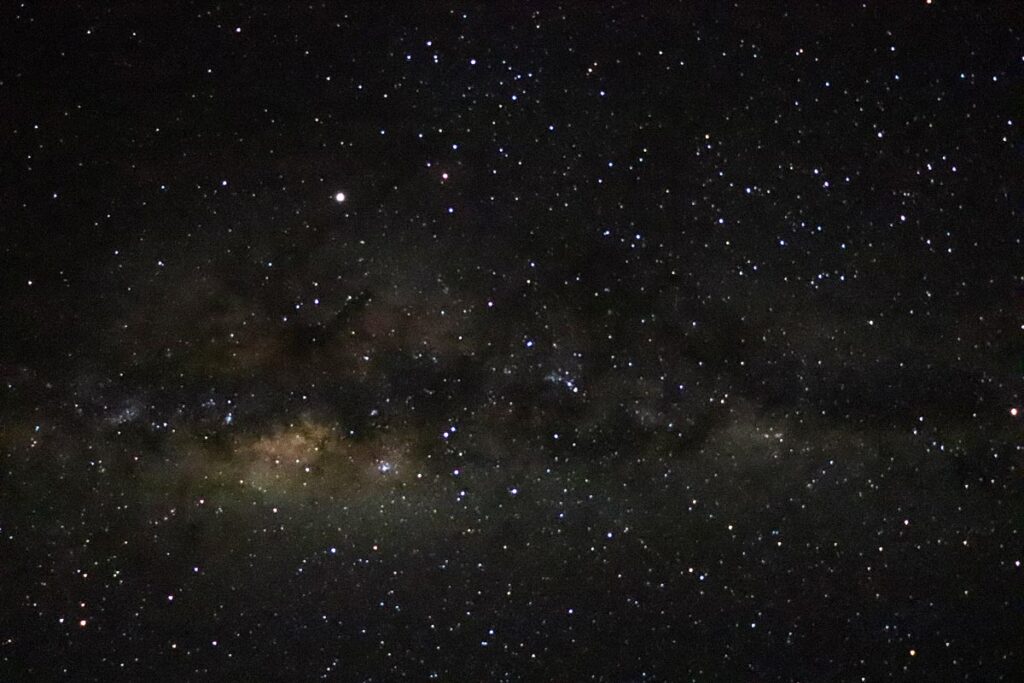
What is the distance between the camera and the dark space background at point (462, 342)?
126 centimetres

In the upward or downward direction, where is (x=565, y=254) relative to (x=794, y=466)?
upward

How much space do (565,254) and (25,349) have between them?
0.93 m

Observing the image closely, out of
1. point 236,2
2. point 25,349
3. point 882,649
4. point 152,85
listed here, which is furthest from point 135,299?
point 882,649

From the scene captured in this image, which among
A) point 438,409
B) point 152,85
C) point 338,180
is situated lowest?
point 438,409

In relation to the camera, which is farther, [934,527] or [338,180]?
[934,527]

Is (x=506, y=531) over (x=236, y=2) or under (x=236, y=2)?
under

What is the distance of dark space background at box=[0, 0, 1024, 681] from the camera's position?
126 cm

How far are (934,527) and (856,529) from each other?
0.17m

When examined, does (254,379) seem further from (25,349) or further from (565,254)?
(565,254)

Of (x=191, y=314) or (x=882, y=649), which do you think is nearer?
(x=191, y=314)

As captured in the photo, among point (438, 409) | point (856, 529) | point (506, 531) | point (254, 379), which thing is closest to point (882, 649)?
point (856, 529)

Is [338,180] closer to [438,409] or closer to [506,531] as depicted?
[438,409]

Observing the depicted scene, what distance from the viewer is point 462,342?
1.30 meters

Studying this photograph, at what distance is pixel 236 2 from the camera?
1.24 meters
